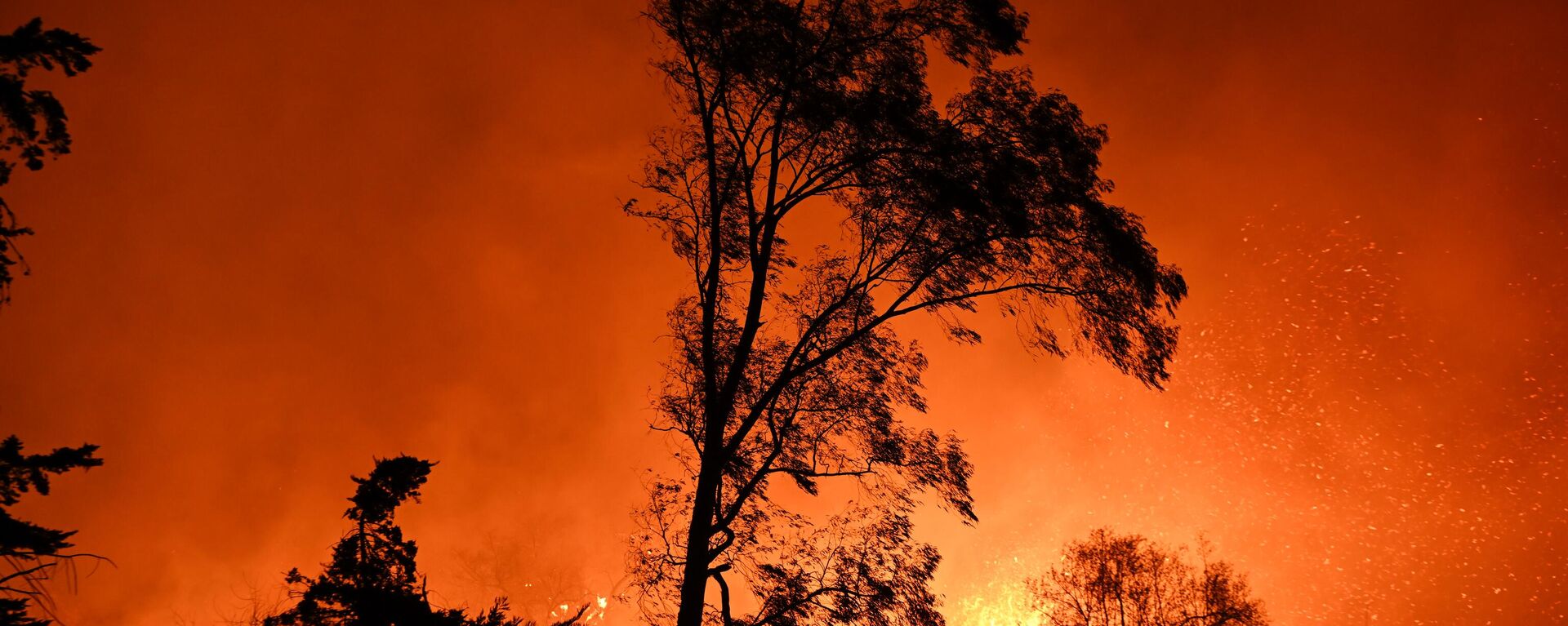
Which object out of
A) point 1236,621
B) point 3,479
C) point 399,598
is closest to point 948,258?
point 399,598

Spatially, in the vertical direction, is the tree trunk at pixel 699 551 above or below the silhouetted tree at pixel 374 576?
above

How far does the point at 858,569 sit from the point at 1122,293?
573 centimetres

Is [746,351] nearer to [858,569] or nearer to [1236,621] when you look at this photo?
[858,569]

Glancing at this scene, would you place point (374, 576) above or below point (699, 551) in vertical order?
below

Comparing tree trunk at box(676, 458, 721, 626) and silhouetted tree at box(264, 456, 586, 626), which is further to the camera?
tree trunk at box(676, 458, 721, 626)

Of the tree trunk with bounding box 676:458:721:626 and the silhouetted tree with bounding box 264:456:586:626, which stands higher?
the tree trunk with bounding box 676:458:721:626

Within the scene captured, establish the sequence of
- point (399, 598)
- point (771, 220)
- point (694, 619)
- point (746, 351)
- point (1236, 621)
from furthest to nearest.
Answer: point (1236, 621)
point (771, 220)
point (746, 351)
point (694, 619)
point (399, 598)

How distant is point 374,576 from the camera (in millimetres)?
5559

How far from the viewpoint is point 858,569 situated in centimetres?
1241

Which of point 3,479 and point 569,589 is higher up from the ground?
point 569,589

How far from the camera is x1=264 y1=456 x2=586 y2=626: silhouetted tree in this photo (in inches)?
213

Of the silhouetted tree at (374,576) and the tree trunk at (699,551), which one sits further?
the tree trunk at (699,551)

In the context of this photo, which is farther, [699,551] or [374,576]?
[699,551]

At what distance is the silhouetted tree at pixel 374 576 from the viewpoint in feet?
17.8
